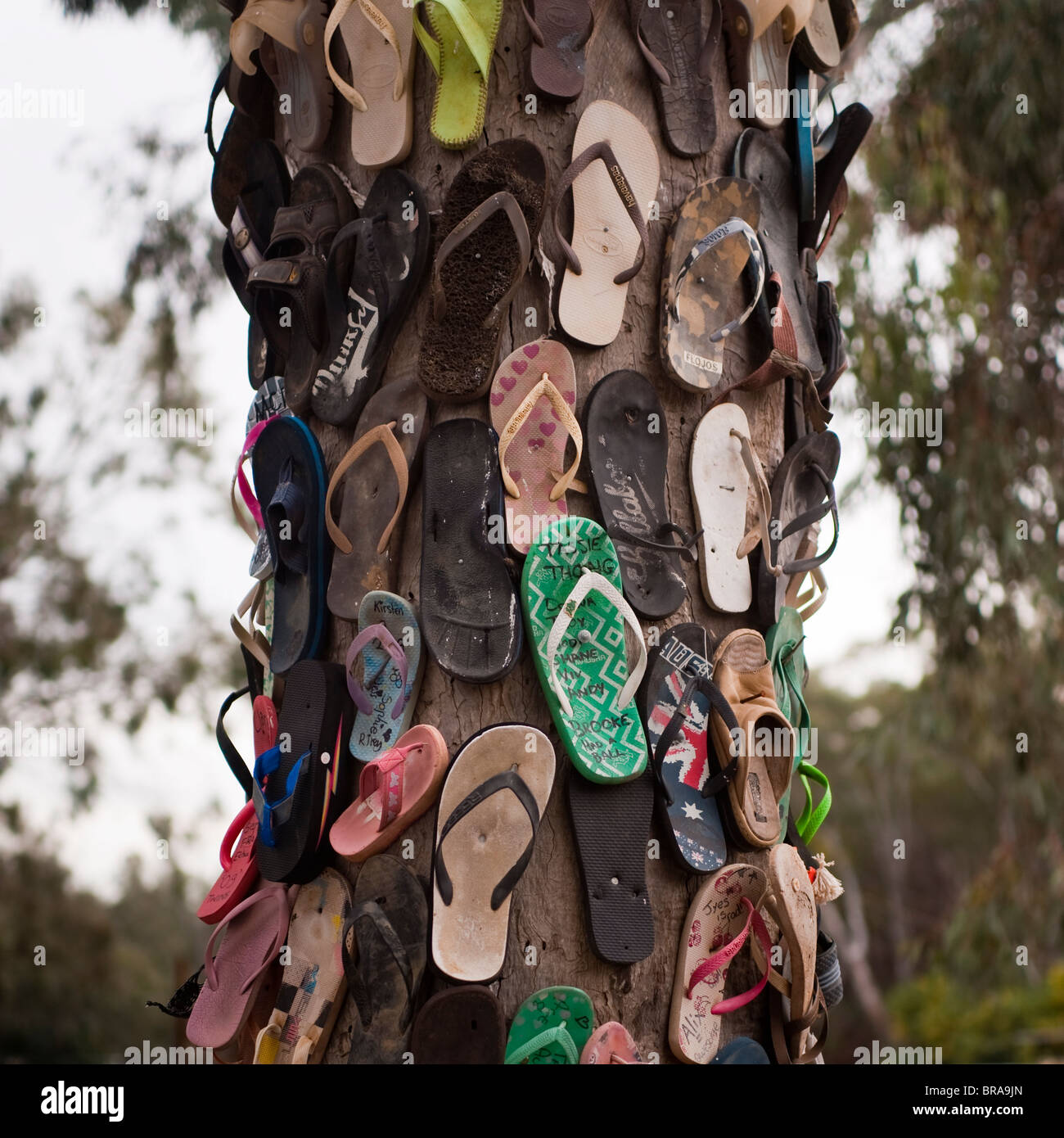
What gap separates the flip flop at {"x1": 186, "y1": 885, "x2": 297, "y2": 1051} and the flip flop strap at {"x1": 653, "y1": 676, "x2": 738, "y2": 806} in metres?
0.47

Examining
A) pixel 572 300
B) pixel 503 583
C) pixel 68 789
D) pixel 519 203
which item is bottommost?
pixel 68 789

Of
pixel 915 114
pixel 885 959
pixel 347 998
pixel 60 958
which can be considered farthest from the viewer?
pixel 885 959

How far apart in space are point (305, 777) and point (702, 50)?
1050mm

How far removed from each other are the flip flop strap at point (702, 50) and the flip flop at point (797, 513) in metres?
0.50

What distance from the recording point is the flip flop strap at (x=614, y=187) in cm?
135

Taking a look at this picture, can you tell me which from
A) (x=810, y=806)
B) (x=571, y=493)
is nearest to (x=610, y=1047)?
(x=810, y=806)

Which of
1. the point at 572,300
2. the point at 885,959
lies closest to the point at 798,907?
the point at 572,300

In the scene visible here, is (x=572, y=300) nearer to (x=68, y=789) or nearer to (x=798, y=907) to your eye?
(x=798, y=907)

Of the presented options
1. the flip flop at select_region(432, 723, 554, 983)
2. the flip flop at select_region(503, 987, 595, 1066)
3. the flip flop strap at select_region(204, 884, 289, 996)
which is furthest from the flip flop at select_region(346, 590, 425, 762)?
the flip flop at select_region(503, 987, 595, 1066)

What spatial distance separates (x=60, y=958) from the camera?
11094 millimetres

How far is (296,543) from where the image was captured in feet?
4.75

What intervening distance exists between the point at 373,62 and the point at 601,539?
70 centimetres

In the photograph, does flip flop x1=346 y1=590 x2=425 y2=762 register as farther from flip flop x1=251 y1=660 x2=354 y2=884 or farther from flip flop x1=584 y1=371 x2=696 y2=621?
flip flop x1=584 y1=371 x2=696 y2=621

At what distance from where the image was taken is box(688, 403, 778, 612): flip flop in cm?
139
